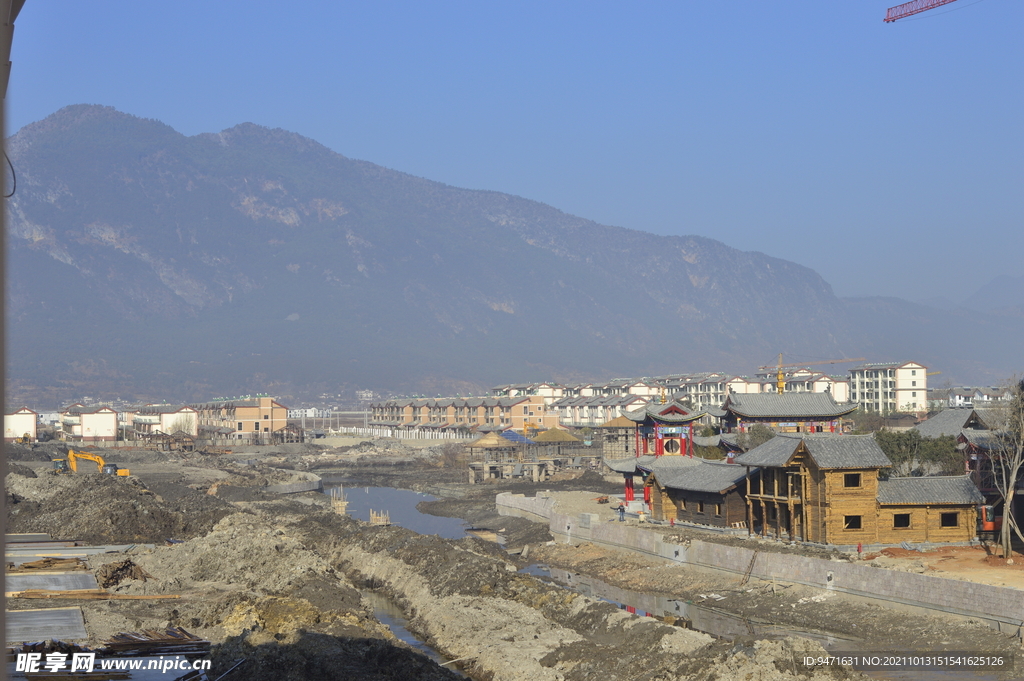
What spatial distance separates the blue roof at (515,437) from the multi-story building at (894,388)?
5843 cm

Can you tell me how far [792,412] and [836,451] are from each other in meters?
20.0

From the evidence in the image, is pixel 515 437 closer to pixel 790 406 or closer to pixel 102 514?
pixel 790 406

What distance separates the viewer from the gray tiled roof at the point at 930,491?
4328cm

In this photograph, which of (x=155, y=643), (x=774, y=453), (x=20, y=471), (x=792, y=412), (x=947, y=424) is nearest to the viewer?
(x=155, y=643)

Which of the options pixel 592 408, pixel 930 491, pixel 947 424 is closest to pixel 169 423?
pixel 592 408

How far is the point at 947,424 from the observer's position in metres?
65.4

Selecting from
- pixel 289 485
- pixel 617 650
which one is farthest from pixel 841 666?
pixel 289 485

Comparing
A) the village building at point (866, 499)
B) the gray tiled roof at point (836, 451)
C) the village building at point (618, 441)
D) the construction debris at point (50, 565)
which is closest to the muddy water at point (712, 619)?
the village building at point (866, 499)

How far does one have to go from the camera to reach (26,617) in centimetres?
3169

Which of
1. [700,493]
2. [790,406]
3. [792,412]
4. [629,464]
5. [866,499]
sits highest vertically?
[790,406]

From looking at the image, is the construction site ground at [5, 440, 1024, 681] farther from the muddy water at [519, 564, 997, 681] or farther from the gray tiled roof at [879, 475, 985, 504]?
the gray tiled roof at [879, 475, 985, 504]

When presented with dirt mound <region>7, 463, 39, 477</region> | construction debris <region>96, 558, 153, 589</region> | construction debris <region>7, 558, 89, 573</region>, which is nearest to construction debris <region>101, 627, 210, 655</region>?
construction debris <region>96, 558, 153, 589</region>

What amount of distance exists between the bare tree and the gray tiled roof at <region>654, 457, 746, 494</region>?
11781 mm

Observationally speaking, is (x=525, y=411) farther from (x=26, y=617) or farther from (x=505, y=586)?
(x=26, y=617)
